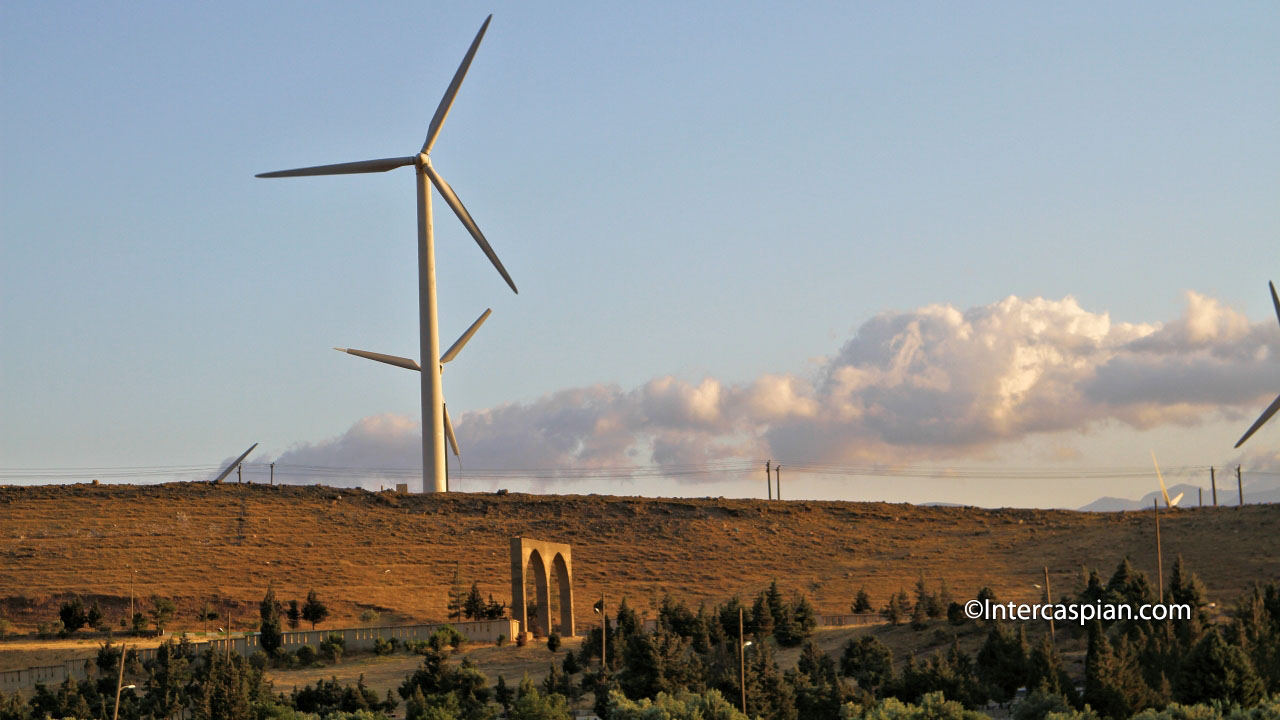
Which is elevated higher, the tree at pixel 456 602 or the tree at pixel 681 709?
the tree at pixel 456 602

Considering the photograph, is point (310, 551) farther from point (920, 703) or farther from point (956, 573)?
point (920, 703)

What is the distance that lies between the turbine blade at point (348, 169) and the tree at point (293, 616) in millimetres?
28466

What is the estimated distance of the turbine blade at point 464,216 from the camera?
87062 mm

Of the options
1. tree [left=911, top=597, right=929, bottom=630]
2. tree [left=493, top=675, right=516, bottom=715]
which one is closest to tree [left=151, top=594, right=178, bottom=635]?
tree [left=493, top=675, right=516, bottom=715]

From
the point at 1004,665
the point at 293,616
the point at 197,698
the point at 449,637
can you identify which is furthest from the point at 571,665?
the point at 293,616

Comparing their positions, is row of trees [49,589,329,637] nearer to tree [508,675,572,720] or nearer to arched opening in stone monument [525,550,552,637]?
arched opening in stone monument [525,550,552,637]

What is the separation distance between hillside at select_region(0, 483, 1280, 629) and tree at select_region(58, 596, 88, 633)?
541 cm

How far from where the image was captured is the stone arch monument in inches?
2566

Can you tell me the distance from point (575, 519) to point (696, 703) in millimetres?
66634

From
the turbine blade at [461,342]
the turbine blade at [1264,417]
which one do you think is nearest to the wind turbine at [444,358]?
the turbine blade at [461,342]

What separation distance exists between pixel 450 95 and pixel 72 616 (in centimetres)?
3971

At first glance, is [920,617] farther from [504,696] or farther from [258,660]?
[258,660]

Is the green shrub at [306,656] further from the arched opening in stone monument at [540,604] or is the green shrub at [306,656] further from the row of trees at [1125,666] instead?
the row of trees at [1125,666]

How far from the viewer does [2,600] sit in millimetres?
77562
